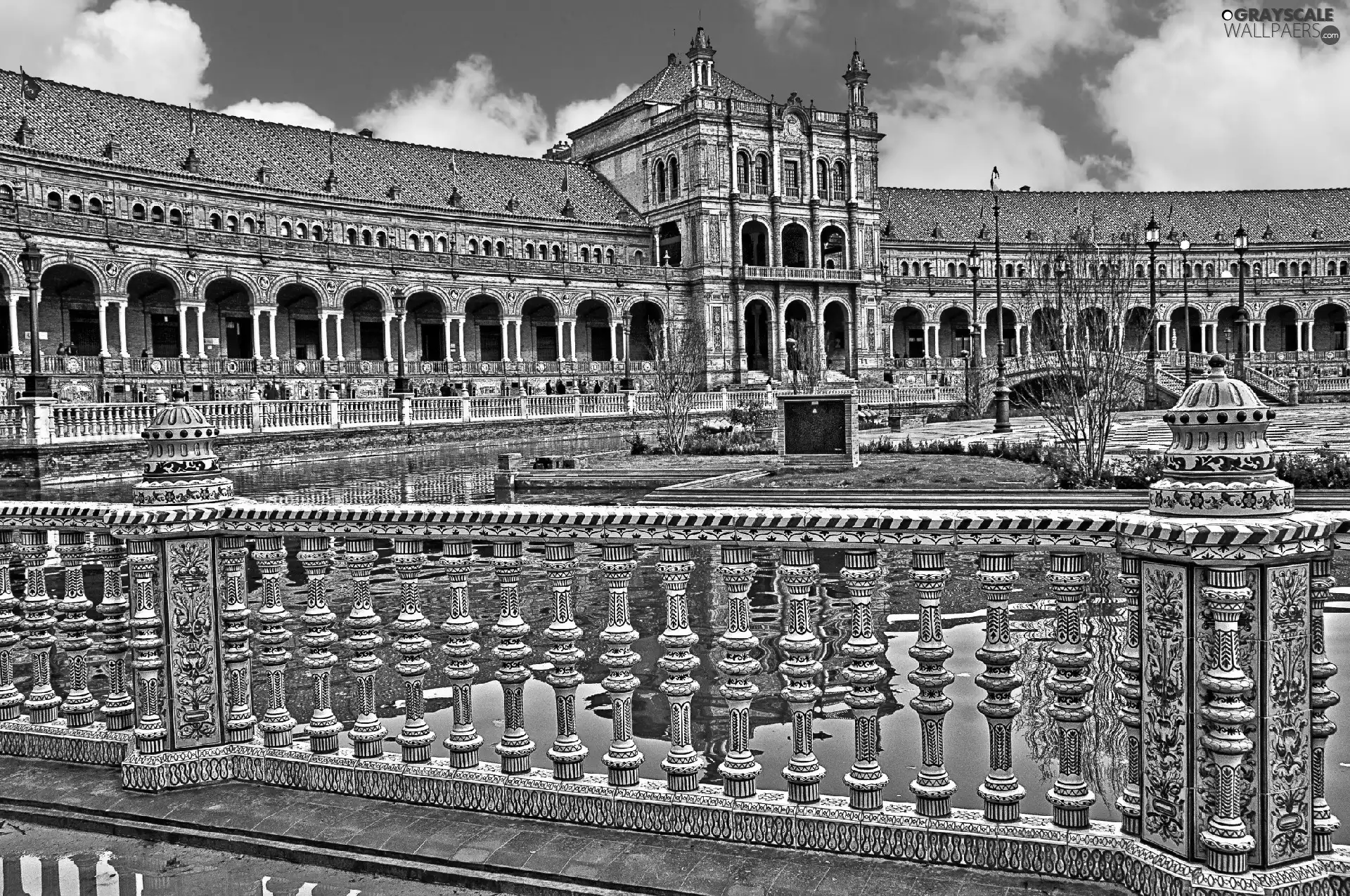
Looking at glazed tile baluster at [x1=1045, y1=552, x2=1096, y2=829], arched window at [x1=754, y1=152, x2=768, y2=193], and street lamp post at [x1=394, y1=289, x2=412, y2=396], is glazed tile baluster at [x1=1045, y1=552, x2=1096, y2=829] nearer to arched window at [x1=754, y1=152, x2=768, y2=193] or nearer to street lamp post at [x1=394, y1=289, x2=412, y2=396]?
street lamp post at [x1=394, y1=289, x2=412, y2=396]

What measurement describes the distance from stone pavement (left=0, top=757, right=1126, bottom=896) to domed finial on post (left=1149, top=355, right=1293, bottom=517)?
1371 mm

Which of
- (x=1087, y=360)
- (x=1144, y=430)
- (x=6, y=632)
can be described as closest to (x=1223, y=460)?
(x=6, y=632)

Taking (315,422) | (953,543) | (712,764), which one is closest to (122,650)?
(712,764)

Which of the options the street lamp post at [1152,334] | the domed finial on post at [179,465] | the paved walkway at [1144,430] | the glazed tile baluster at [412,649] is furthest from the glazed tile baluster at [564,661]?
the street lamp post at [1152,334]

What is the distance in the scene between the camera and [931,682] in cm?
420

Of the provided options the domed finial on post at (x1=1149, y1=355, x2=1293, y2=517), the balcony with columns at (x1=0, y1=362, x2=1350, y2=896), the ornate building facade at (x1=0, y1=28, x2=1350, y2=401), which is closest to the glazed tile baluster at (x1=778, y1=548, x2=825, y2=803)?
the balcony with columns at (x1=0, y1=362, x2=1350, y2=896)

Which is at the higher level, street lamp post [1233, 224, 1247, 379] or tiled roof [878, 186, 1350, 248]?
tiled roof [878, 186, 1350, 248]

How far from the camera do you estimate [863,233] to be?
2965 inches

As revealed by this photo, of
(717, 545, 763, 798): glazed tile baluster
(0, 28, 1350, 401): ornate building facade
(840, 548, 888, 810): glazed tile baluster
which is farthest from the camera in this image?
(0, 28, 1350, 401): ornate building facade

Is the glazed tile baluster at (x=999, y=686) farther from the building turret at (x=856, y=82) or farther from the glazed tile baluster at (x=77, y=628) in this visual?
the building turret at (x=856, y=82)

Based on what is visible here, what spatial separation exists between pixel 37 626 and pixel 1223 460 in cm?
543

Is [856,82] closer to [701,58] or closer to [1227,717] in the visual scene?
[701,58]

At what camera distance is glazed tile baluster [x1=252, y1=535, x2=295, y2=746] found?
5.25 m

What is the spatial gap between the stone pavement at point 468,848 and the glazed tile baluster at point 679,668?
0.26m
